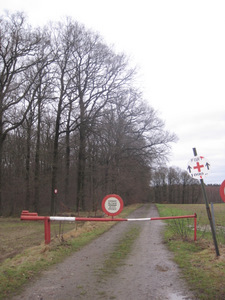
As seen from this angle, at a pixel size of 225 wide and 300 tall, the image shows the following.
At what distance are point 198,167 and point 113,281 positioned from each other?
3453 millimetres

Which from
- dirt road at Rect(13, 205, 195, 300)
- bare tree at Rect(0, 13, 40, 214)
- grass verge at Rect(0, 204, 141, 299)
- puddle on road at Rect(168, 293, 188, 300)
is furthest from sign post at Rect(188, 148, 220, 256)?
bare tree at Rect(0, 13, 40, 214)

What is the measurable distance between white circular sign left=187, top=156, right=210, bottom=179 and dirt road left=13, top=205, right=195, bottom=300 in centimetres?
218

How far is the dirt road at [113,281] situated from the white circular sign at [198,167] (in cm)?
218

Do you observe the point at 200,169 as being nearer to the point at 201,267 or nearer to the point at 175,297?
the point at 201,267

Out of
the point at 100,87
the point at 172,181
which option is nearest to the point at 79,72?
the point at 100,87

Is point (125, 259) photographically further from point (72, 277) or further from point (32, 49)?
point (32, 49)

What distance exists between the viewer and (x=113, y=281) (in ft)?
17.4

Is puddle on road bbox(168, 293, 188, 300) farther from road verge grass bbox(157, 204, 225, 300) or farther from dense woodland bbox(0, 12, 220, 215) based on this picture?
dense woodland bbox(0, 12, 220, 215)

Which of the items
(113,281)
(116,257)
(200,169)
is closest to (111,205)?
(116,257)

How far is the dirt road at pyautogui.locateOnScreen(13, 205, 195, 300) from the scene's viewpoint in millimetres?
4535

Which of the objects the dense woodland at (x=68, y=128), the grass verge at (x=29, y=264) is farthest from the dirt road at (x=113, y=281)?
the dense woodland at (x=68, y=128)

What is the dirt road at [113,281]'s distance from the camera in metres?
4.54

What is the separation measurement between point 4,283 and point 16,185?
24.9 metres

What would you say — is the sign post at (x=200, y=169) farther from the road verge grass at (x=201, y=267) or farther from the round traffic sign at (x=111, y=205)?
the round traffic sign at (x=111, y=205)
